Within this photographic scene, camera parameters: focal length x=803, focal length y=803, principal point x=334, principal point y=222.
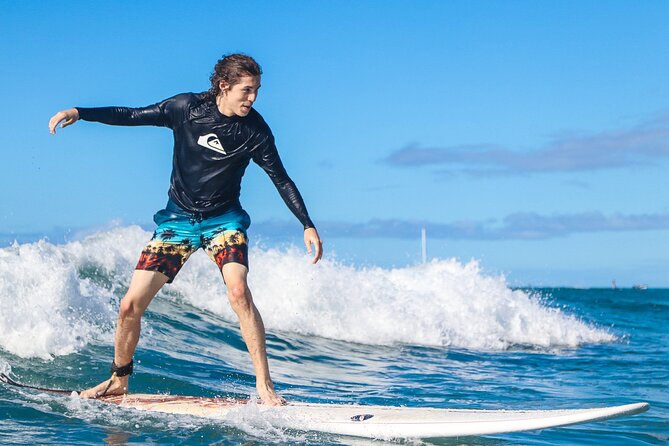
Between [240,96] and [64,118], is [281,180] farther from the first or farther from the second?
[64,118]

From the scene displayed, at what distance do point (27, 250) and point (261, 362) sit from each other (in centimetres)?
542

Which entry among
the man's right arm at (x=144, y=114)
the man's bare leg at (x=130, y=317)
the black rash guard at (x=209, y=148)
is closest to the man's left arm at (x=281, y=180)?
the black rash guard at (x=209, y=148)

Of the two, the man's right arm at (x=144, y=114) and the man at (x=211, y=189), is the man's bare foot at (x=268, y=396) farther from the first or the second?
the man's right arm at (x=144, y=114)

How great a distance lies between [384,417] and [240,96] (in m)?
2.25

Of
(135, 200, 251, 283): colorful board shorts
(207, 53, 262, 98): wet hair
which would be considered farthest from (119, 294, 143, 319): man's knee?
(207, 53, 262, 98): wet hair

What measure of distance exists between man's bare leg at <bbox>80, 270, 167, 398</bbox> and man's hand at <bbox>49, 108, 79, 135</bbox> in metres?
1.04

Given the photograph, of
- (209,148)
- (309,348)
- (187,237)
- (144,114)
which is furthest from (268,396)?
(309,348)

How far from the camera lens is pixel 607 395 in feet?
26.3

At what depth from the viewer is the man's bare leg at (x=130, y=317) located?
5301mm

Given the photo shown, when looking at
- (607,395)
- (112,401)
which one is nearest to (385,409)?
(112,401)

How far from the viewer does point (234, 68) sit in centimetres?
505

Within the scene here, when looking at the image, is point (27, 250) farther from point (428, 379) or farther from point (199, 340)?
point (428, 379)

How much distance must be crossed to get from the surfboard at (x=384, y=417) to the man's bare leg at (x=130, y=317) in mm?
122

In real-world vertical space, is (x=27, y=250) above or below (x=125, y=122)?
below
